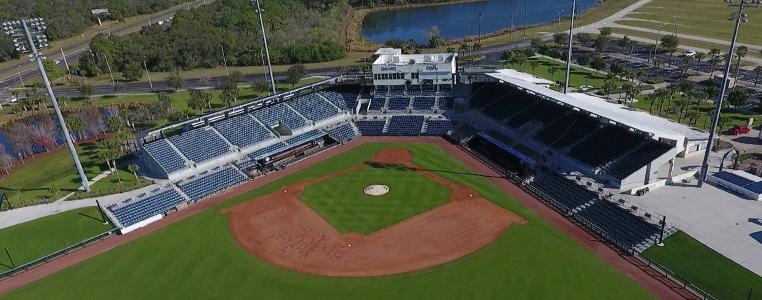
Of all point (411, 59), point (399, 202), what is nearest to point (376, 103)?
point (411, 59)

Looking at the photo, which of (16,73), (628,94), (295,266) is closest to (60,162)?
(295,266)

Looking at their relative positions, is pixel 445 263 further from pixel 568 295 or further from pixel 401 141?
pixel 401 141

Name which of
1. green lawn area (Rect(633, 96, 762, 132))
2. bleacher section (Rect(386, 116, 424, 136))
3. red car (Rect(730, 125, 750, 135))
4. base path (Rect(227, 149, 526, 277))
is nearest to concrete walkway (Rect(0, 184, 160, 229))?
base path (Rect(227, 149, 526, 277))

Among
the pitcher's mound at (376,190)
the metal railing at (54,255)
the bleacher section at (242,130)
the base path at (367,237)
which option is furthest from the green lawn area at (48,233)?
the pitcher's mound at (376,190)

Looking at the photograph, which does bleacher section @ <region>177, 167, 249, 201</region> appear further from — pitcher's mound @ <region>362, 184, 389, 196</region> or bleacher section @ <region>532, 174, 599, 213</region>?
bleacher section @ <region>532, 174, 599, 213</region>

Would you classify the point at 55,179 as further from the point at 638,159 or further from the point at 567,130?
the point at 638,159
